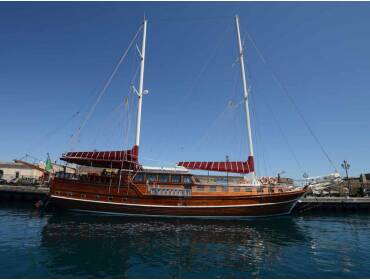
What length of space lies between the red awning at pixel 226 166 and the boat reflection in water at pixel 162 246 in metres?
6.16

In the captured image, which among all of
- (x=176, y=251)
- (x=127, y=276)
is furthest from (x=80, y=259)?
(x=176, y=251)

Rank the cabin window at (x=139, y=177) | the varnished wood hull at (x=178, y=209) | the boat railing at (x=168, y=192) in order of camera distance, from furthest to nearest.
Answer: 1. the cabin window at (x=139, y=177)
2. the boat railing at (x=168, y=192)
3. the varnished wood hull at (x=178, y=209)

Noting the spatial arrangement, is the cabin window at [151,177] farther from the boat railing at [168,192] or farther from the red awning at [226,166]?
the red awning at [226,166]

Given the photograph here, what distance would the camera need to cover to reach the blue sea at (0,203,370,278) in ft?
41.9

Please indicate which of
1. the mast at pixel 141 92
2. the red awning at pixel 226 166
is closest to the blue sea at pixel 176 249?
the red awning at pixel 226 166

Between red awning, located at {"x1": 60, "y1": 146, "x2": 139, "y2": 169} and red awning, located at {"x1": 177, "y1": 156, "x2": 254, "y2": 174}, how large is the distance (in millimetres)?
6602

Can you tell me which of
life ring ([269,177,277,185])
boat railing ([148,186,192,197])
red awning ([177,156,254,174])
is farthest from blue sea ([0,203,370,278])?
red awning ([177,156,254,174])

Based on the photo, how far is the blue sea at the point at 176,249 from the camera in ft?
41.9

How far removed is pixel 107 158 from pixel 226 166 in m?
13.8

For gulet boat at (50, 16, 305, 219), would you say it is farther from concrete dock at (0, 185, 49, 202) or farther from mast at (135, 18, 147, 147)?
concrete dock at (0, 185, 49, 202)

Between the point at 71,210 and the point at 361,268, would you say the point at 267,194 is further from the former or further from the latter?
the point at 71,210

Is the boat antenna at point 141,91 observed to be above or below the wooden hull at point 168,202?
above

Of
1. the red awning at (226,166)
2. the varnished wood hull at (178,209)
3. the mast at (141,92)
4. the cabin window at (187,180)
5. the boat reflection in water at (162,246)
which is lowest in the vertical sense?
the boat reflection in water at (162,246)

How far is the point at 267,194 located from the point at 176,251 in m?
16.1
